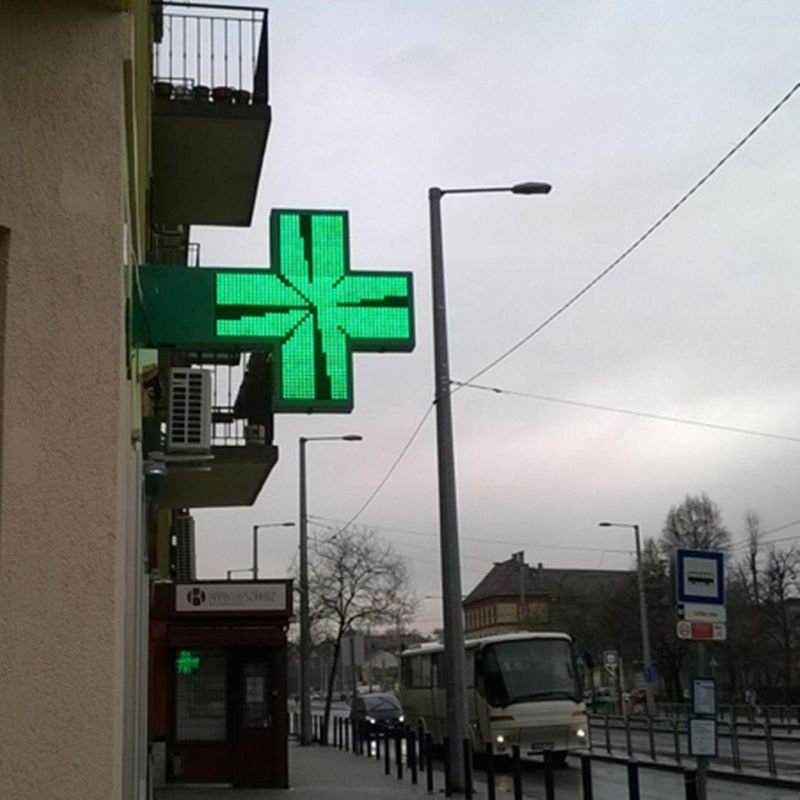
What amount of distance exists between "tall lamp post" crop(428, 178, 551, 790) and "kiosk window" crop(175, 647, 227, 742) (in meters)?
4.16

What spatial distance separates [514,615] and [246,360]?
8850 cm

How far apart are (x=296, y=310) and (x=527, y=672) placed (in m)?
20.5

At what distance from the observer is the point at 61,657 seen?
4.08m

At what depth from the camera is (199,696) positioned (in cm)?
1952

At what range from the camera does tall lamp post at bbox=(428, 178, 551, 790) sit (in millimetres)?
17094

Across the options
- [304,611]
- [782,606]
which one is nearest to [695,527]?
[782,606]

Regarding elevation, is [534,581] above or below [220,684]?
above

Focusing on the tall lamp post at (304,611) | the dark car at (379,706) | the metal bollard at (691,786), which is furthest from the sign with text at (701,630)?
the dark car at (379,706)

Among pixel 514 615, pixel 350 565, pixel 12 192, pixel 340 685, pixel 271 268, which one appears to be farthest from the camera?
pixel 340 685

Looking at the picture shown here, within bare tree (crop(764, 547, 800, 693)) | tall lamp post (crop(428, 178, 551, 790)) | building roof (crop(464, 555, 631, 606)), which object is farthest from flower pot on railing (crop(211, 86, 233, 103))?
building roof (crop(464, 555, 631, 606))

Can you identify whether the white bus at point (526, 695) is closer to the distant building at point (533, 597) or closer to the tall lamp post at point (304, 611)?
the tall lamp post at point (304, 611)

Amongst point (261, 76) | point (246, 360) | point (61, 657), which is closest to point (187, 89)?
point (261, 76)

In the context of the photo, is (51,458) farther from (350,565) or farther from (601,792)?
(350,565)

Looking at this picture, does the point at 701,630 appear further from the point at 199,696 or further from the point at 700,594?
the point at 199,696
